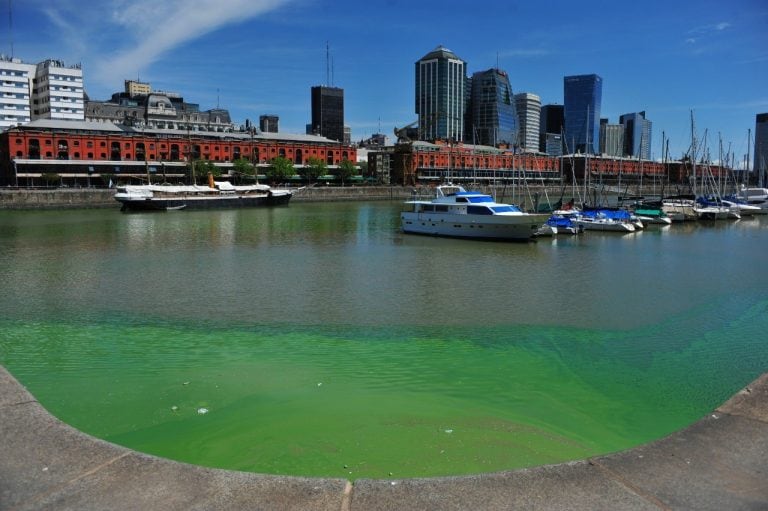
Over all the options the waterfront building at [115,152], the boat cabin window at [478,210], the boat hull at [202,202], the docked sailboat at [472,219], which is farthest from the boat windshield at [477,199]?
the waterfront building at [115,152]

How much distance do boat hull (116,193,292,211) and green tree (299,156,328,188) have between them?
34727 millimetres

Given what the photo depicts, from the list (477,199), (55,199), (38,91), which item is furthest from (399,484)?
(38,91)

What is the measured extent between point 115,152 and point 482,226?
93.1 m

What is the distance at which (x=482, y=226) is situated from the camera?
145 feet

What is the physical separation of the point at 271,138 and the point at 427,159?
4169 centimetres

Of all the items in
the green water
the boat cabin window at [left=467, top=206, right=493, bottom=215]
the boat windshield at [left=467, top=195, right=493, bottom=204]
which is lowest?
the green water

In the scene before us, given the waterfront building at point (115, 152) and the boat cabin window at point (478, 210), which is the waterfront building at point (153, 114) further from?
the boat cabin window at point (478, 210)

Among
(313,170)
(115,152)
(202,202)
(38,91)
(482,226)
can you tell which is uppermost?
(38,91)

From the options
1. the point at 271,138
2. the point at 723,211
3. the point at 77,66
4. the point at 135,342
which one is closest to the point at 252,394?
the point at 135,342

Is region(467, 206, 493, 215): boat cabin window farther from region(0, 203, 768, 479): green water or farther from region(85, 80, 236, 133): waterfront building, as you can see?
region(85, 80, 236, 133): waterfront building

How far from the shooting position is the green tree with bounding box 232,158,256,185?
12250 centimetres

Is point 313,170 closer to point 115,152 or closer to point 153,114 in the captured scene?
point 115,152

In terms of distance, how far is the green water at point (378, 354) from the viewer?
9.94 metres

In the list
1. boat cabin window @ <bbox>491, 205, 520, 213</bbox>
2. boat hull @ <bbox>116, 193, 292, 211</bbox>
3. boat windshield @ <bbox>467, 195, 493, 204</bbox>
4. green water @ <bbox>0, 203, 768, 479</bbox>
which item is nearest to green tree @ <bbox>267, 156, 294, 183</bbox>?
boat hull @ <bbox>116, 193, 292, 211</bbox>
